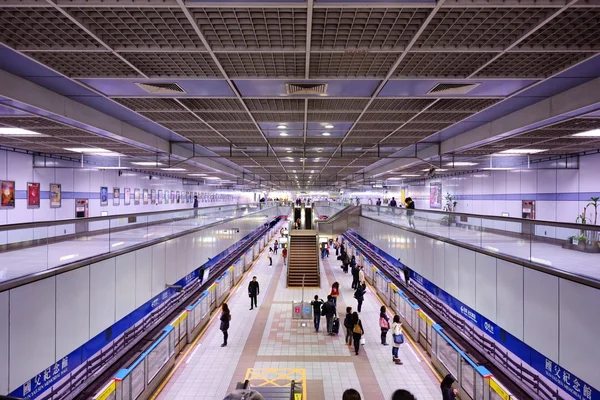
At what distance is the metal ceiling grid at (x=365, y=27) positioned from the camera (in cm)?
368

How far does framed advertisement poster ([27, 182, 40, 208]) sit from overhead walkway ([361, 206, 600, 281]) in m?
16.3

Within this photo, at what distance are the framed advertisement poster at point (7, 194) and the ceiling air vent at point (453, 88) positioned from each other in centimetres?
1495

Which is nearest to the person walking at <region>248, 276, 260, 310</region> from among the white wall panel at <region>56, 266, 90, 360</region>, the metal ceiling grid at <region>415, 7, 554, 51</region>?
the white wall panel at <region>56, 266, 90, 360</region>

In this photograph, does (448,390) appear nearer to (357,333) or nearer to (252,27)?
(357,333)

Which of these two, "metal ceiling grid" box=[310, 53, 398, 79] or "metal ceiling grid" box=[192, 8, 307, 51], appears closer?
"metal ceiling grid" box=[192, 8, 307, 51]

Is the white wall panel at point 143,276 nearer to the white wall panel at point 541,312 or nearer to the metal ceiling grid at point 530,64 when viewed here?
the metal ceiling grid at point 530,64

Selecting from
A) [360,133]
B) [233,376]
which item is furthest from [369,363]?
[360,133]

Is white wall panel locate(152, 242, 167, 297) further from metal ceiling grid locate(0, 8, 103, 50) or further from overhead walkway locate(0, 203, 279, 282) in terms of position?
metal ceiling grid locate(0, 8, 103, 50)

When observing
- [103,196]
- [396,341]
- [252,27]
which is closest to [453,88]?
[252,27]

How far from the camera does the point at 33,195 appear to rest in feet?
43.9

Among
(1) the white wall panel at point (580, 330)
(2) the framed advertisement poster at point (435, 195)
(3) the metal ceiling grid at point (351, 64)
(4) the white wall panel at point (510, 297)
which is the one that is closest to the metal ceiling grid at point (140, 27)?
(3) the metal ceiling grid at point (351, 64)

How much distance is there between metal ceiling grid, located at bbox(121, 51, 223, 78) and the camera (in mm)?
4855

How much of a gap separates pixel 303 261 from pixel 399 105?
15.4 metres

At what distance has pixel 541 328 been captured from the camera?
5820mm
